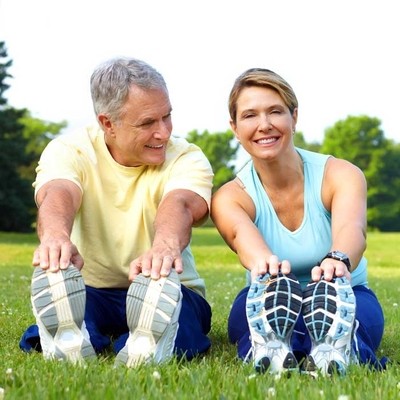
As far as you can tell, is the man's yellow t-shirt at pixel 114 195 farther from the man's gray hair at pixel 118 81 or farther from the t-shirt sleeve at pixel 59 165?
the man's gray hair at pixel 118 81

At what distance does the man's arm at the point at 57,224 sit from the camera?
13.3 ft

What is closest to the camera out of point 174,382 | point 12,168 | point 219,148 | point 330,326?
point 174,382

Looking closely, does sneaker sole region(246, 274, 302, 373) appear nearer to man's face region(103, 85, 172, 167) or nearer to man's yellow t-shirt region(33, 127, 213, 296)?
man's yellow t-shirt region(33, 127, 213, 296)

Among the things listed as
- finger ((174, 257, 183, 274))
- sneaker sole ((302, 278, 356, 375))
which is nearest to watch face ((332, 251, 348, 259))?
sneaker sole ((302, 278, 356, 375))

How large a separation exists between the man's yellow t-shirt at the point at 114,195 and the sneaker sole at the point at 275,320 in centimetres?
122

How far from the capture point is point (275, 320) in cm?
379

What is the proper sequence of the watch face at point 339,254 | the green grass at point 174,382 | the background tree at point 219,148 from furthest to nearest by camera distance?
the background tree at point 219,148, the watch face at point 339,254, the green grass at point 174,382

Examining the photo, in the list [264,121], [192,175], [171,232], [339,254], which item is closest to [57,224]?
[171,232]

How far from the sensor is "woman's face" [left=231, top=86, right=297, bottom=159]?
4.61 metres

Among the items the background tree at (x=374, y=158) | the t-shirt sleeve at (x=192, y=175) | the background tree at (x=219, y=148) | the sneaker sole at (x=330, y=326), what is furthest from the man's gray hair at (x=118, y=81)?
the background tree at (x=219, y=148)

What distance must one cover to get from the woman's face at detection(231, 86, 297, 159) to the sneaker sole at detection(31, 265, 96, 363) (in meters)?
1.39

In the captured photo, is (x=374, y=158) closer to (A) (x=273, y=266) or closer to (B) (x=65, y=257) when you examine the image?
(A) (x=273, y=266)

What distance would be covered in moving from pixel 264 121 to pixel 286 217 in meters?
0.66

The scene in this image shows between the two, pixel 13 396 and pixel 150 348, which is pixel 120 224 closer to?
pixel 150 348
